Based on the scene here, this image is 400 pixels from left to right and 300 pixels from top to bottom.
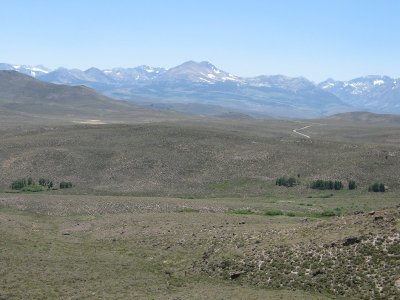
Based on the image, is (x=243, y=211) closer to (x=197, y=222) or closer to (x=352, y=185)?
(x=197, y=222)

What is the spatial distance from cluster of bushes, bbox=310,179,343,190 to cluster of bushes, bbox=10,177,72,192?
130 ft

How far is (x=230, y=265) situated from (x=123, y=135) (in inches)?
3496

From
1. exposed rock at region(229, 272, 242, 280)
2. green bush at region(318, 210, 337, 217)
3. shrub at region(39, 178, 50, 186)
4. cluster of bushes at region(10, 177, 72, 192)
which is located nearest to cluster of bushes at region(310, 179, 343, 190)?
green bush at region(318, 210, 337, 217)

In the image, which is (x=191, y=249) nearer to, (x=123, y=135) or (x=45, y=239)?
(x=45, y=239)

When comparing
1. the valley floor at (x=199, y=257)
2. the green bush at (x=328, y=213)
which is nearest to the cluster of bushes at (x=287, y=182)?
the green bush at (x=328, y=213)

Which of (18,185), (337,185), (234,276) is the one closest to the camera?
(234,276)

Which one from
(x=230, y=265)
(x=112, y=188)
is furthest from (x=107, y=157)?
(x=230, y=265)

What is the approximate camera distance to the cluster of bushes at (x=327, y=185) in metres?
83.5

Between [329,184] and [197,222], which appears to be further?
[329,184]

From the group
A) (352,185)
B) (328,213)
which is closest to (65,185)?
(328,213)

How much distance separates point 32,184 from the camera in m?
83.3

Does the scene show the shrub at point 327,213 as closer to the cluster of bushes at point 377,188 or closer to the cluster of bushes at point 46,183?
the cluster of bushes at point 377,188

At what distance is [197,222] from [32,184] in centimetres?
4151

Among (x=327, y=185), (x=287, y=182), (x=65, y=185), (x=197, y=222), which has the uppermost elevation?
(x=197, y=222)
